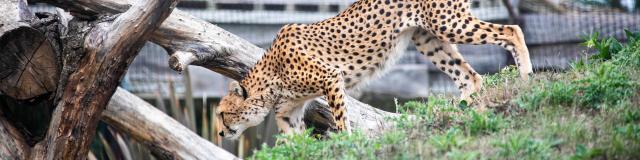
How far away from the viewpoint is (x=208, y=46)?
8938 millimetres

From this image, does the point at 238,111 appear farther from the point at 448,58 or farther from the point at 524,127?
the point at 524,127

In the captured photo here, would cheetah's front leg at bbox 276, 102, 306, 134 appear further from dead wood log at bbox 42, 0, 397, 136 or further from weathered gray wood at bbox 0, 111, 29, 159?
weathered gray wood at bbox 0, 111, 29, 159

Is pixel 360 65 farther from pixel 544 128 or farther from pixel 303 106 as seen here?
pixel 544 128

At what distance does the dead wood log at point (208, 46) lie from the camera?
8867 mm

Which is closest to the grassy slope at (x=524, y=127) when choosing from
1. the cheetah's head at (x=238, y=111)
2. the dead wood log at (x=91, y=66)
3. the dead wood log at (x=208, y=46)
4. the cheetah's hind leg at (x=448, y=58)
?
the cheetah's hind leg at (x=448, y=58)

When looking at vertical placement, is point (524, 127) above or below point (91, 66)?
below

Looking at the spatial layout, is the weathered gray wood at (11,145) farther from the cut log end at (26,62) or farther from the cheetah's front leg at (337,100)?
the cheetah's front leg at (337,100)

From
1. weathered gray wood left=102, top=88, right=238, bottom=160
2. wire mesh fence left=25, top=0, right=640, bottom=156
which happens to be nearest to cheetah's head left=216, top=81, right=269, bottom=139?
weathered gray wood left=102, top=88, right=238, bottom=160

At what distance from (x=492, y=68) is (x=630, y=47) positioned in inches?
204

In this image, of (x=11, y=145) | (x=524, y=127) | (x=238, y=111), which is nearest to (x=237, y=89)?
(x=238, y=111)

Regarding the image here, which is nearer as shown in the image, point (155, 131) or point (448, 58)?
point (448, 58)

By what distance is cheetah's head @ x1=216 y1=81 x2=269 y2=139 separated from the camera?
9.07 m

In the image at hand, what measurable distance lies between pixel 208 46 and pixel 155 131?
1084mm

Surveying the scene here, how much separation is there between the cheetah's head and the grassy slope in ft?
5.71
